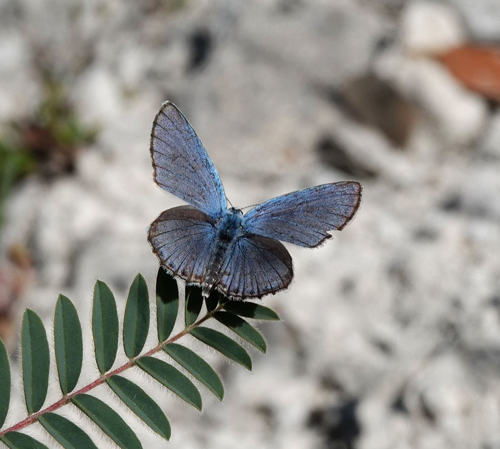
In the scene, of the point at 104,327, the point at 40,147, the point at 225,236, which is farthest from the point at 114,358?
the point at 40,147

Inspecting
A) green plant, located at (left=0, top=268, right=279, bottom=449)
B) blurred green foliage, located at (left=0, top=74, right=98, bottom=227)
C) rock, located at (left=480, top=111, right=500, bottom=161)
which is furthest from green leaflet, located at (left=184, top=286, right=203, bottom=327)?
blurred green foliage, located at (left=0, top=74, right=98, bottom=227)

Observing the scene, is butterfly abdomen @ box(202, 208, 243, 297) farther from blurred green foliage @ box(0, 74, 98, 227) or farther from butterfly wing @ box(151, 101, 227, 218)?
blurred green foliage @ box(0, 74, 98, 227)

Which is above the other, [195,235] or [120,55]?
[120,55]

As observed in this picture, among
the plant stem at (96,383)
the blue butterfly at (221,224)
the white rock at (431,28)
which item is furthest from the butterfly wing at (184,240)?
the white rock at (431,28)

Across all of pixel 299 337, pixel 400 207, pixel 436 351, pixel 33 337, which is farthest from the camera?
pixel 400 207

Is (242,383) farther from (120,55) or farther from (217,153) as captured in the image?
(120,55)

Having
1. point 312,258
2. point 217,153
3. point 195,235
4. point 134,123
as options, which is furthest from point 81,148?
point 195,235

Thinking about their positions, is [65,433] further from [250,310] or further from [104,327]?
[250,310]
